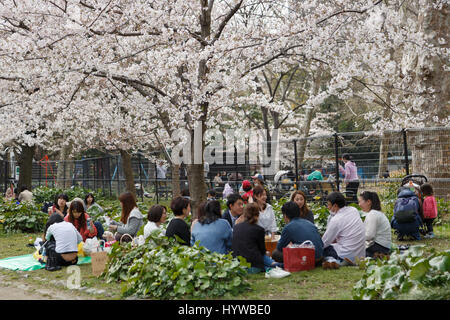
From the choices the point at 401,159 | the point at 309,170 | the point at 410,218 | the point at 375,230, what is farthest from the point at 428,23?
the point at 375,230

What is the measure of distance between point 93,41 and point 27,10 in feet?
4.96

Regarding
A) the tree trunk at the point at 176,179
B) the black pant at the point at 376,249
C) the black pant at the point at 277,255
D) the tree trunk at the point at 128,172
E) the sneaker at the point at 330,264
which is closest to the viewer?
the sneaker at the point at 330,264

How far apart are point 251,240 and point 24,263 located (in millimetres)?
4738

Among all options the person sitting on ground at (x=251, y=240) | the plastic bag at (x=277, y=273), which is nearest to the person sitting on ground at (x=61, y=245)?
the person sitting on ground at (x=251, y=240)

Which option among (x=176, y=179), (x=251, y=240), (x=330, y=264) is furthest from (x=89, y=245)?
(x=176, y=179)

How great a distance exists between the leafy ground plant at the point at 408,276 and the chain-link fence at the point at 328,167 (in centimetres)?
662

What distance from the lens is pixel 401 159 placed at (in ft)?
43.2

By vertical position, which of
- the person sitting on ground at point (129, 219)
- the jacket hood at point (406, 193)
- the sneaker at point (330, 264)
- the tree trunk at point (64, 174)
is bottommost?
the sneaker at point (330, 264)

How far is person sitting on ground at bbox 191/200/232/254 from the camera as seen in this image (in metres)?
7.53

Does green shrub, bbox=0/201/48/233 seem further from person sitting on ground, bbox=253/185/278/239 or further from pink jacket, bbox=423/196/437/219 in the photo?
pink jacket, bbox=423/196/437/219

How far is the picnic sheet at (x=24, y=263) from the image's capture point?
30.6ft

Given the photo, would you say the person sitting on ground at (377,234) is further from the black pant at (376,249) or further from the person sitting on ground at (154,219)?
the person sitting on ground at (154,219)

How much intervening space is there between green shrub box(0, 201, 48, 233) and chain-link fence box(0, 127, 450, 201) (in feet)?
14.9

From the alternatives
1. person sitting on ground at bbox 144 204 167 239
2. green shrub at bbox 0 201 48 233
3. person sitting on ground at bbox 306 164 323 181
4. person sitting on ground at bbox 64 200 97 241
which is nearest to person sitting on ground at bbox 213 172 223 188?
person sitting on ground at bbox 306 164 323 181
